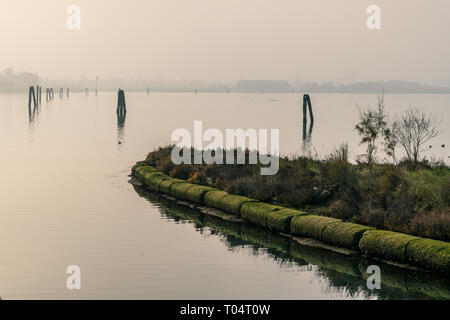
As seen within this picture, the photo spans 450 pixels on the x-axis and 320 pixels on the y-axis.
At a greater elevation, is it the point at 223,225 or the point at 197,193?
the point at 197,193

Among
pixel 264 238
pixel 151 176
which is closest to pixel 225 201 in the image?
pixel 264 238

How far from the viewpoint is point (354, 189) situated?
2306cm

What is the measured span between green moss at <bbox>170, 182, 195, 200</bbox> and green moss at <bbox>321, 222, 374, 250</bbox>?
9.00 metres

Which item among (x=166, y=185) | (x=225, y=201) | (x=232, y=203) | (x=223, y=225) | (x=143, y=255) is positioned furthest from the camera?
(x=166, y=185)

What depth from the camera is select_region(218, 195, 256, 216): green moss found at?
77.0ft

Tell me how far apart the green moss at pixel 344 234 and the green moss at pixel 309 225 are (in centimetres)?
21

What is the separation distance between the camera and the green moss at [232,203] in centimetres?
2348

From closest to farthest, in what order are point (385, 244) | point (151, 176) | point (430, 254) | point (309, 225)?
1. point (430, 254)
2. point (385, 244)
3. point (309, 225)
4. point (151, 176)

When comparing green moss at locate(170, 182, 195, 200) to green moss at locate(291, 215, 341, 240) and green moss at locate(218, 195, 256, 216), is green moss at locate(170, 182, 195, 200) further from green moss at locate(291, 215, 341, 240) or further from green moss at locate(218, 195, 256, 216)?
green moss at locate(291, 215, 341, 240)

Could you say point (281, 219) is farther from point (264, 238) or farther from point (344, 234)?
point (344, 234)

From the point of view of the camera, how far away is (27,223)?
2261 centimetres

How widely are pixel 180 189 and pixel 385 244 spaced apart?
11.7 m

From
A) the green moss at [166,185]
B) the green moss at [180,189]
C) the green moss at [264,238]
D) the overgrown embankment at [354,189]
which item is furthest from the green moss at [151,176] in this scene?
the green moss at [264,238]
